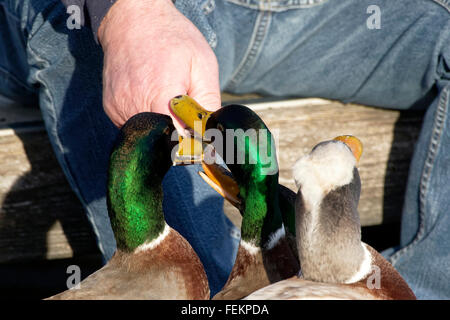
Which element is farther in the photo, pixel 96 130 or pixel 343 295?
pixel 96 130

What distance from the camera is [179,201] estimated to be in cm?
170

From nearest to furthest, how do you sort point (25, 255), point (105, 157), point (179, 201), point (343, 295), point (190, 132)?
point (343, 295) < point (190, 132) < point (179, 201) < point (105, 157) < point (25, 255)

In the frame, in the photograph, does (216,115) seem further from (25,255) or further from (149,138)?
(25,255)

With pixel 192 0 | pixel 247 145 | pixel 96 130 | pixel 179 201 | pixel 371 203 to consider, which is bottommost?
pixel 371 203

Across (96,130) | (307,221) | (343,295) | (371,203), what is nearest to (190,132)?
(307,221)

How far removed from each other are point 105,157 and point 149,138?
64 cm

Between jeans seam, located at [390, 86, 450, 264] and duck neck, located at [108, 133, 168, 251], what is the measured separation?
3.39 feet

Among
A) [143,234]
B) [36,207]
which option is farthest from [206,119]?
[36,207]

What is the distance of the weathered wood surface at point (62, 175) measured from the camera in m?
2.05

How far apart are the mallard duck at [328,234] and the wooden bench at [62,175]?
0.91 metres

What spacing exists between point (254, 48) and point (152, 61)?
2.20 ft

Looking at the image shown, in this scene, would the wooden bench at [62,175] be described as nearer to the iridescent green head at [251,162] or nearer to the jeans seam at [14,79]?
the jeans seam at [14,79]

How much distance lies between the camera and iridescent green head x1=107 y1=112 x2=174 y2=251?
4.06 feet

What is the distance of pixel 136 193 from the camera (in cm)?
130
